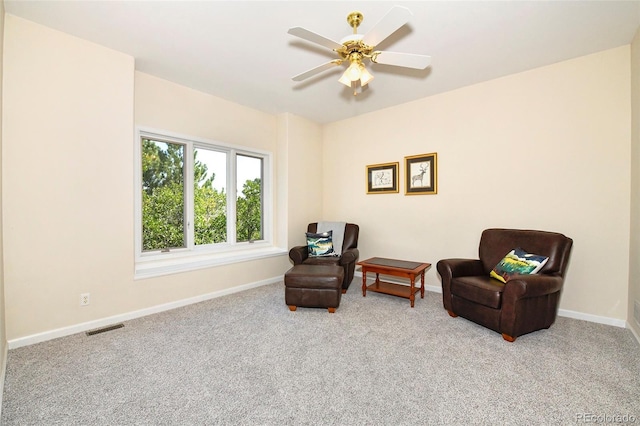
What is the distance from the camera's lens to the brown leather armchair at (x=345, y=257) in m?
3.75

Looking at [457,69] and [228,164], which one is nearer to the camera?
[457,69]

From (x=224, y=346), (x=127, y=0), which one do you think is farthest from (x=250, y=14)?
(x=224, y=346)

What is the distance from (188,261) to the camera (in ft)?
11.2

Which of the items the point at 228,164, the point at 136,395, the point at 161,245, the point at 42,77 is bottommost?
the point at 136,395

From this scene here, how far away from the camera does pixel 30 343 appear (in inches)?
91.4

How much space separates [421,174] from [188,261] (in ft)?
10.7

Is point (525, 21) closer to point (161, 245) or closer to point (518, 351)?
point (518, 351)

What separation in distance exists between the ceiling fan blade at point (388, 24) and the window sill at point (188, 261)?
2.95m

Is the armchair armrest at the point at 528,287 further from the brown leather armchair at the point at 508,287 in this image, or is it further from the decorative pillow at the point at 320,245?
the decorative pillow at the point at 320,245

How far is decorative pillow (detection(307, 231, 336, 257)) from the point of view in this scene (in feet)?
13.3

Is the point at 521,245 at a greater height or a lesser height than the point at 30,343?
greater

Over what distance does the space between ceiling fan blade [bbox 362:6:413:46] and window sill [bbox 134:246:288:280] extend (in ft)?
9.69

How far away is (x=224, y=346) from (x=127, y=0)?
2.75 metres

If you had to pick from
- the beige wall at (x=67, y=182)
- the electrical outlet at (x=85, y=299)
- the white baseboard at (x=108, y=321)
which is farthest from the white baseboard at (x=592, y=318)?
the electrical outlet at (x=85, y=299)
